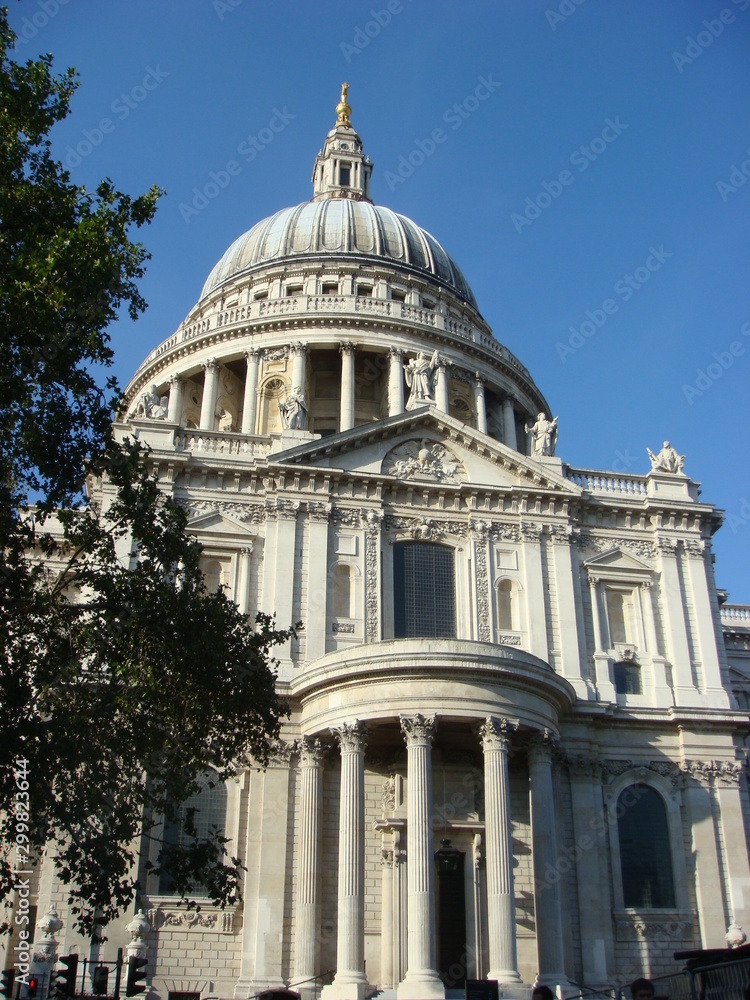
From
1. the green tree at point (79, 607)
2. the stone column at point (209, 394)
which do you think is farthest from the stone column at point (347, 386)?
the green tree at point (79, 607)

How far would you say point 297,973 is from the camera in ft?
91.4

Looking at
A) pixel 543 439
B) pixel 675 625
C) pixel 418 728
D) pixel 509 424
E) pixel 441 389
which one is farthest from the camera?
pixel 509 424

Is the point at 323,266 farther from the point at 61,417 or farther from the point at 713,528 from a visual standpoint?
the point at 61,417

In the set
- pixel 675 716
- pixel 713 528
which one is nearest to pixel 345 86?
pixel 713 528

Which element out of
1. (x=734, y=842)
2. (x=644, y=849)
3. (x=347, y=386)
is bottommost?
(x=644, y=849)

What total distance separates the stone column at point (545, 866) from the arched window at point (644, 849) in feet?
13.2

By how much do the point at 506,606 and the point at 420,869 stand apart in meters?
11.2

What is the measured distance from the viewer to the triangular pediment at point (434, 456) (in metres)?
36.4

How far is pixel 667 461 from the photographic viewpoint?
39656 millimetres

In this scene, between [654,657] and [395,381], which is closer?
[654,657]

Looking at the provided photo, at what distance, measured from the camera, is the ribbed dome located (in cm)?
5831

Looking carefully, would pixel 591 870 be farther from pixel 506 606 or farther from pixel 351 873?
pixel 506 606

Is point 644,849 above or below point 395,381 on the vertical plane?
below

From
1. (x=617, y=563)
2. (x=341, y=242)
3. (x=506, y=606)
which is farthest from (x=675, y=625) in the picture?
(x=341, y=242)
